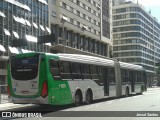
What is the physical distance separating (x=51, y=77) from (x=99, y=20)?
70748 millimetres

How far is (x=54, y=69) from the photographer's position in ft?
56.5

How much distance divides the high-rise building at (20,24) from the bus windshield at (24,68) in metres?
30.6

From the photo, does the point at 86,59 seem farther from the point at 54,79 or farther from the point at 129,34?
the point at 129,34

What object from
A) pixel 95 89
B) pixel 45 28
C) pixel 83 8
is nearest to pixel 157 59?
pixel 83 8

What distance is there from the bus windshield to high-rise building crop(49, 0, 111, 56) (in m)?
38.2

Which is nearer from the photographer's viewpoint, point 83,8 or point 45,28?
point 45,28

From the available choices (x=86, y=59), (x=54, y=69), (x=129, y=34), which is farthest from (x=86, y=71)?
(x=129, y=34)

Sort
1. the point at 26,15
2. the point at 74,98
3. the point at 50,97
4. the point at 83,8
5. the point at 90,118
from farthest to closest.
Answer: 1. the point at 83,8
2. the point at 26,15
3. the point at 74,98
4. the point at 50,97
5. the point at 90,118

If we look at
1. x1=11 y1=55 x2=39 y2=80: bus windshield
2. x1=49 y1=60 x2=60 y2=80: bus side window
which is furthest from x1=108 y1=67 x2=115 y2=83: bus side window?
x1=11 y1=55 x2=39 y2=80: bus windshield

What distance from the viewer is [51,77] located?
55.2ft

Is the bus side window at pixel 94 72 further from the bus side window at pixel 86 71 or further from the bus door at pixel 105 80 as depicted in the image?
the bus door at pixel 105 80

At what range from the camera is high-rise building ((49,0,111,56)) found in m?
64.3

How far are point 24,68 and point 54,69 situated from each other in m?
1.45

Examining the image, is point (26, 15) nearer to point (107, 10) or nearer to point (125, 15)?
point (107, 10)
